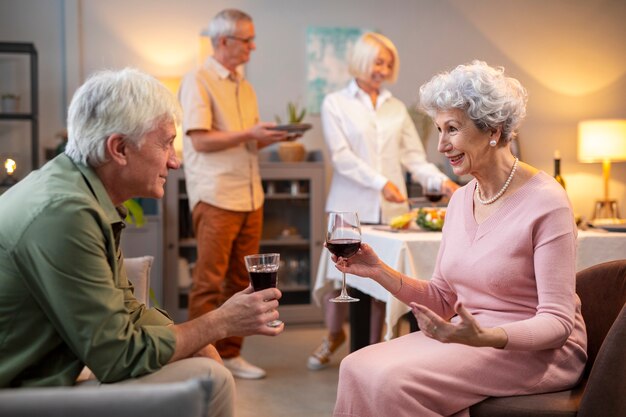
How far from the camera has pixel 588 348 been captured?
6.49 feet

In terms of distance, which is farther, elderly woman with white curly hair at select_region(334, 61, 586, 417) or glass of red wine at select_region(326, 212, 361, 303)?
glass of red wine at select_region(326, 212, 361, 303)

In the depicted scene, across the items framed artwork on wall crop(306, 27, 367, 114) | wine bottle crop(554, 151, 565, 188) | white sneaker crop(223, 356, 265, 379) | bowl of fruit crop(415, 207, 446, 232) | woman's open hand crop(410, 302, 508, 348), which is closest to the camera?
woman's open hand crop(410, 302, 508, 348)

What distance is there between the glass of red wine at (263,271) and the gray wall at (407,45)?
3.86 metres

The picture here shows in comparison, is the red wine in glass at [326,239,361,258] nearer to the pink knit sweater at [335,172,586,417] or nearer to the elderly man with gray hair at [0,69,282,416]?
the pink knit sweater at [335,172,586,417]

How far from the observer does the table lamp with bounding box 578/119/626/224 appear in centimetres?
572

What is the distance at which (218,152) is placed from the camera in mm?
3754

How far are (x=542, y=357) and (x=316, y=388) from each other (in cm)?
195

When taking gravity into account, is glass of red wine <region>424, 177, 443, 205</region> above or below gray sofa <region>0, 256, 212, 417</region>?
above

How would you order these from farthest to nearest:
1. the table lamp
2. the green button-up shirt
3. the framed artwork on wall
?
the table lamp, the framed artwork on wall, the green button-up shirt

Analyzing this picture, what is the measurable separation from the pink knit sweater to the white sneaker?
77.3 inches

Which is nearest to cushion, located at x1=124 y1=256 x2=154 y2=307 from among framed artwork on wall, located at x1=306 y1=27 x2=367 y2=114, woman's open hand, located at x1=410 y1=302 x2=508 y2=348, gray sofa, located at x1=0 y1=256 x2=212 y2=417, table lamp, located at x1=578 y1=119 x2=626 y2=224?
woman's open hand, located at x1=410 y1=302 x2=508 y2=348

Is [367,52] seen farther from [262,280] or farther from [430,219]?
[262,280]

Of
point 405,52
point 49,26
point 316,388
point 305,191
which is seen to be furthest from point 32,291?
point 405,52

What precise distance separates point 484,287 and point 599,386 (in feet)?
1.13
